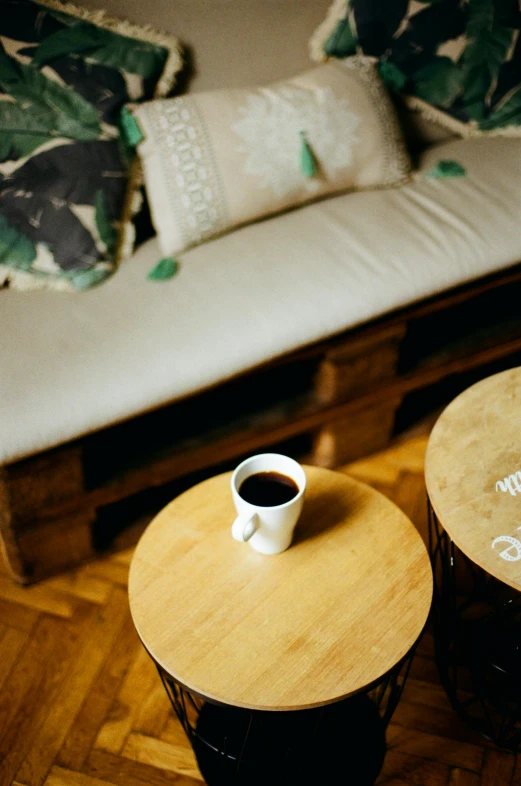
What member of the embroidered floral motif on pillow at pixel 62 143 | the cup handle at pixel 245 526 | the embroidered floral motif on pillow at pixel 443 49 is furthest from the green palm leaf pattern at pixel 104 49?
the cup handle at pixel 245 526

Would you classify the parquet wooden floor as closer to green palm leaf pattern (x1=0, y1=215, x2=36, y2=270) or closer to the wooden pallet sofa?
the wooden pallet sofa

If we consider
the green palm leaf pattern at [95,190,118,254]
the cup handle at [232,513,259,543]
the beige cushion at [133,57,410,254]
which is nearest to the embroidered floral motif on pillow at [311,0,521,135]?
the beige cushion at [133,57,410,254]

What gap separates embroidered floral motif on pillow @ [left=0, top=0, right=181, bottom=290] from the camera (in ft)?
3.59

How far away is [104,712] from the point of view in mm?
973

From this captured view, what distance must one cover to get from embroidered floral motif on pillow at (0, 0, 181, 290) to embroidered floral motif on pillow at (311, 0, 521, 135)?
45 centimetres

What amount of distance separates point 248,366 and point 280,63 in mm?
670

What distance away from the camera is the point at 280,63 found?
1336 millimetres

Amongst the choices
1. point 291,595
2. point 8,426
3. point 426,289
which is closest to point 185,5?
point 426,289

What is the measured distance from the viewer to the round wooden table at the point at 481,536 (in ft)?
2.55

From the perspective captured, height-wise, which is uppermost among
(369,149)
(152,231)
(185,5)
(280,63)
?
(185,5)

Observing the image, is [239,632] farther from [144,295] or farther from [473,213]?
[473,213]

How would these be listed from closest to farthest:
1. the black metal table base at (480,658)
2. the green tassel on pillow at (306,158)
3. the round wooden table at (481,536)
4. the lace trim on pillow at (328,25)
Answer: the round wooden table at (481,536) < the black metal table base at (480,658) < the green tassel on pillow at (306,158) < the lace trim on pillow at (328,25)

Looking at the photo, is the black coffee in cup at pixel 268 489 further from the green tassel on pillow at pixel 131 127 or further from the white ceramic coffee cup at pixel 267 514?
the green tassel on pillow at pixel 131 127

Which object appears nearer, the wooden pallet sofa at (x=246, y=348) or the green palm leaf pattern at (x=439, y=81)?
the wooden pallet sofa at (x=246, y=348)
